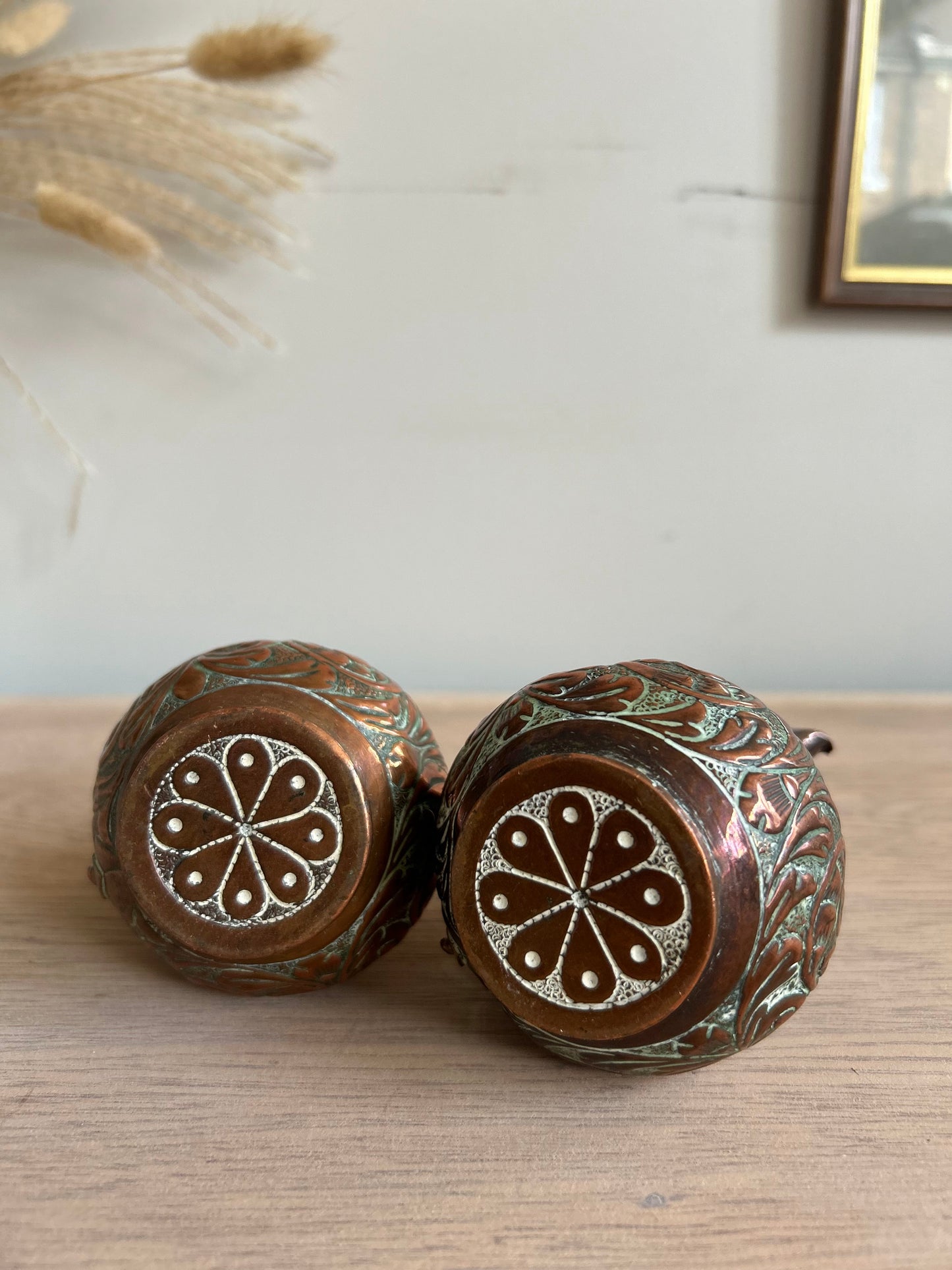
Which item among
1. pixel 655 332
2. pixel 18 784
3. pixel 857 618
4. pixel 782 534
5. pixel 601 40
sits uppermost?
pixel 601 40

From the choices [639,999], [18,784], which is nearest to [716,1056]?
[639,999]

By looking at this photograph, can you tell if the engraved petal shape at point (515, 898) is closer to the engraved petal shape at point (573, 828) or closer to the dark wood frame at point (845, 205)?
the engraved petal shape at point (573, 828)

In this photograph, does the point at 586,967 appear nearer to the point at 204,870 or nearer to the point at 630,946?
the point at 630,946

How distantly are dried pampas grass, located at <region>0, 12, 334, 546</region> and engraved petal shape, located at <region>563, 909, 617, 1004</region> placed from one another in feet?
2.70

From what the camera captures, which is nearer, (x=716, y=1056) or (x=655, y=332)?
(x=716, y=1056)

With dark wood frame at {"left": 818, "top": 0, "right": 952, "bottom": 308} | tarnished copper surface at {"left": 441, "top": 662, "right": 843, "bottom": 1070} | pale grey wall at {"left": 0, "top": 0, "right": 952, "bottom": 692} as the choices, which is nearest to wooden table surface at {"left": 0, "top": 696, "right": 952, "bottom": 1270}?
tarnished copper surface at {"left": 441, "top": 662, "right": 843, "bottom": 1070}

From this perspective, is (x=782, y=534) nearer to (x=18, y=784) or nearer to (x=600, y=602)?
(x=600, y=602)

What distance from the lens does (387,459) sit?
108 centimetres

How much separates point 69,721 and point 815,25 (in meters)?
1.10

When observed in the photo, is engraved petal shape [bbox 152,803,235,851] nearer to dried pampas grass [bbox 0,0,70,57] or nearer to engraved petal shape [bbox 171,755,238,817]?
engraved petal shape [bbox 171,755,238,817]

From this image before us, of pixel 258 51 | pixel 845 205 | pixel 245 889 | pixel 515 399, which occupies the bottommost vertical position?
pixel 245 889

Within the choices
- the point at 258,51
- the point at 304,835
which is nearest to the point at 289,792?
the point at 304,835

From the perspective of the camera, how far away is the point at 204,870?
524mm

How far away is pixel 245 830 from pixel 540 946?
0.58 ft
